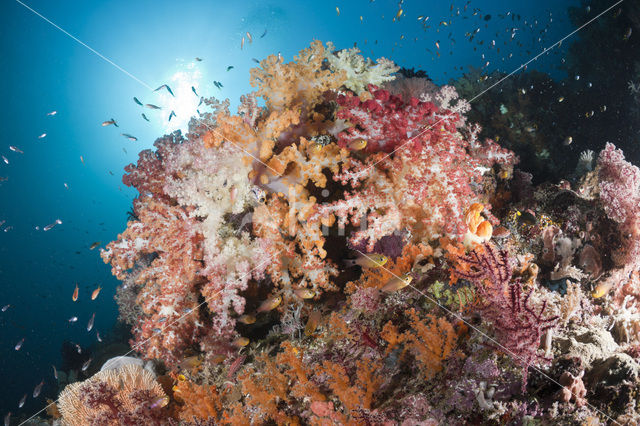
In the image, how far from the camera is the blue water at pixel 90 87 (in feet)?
137

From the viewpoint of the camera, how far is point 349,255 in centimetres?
494

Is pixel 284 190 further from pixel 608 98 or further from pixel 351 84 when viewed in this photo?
pixel 608 98

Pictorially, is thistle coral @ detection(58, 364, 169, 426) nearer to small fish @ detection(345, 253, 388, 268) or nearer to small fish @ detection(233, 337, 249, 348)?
small fish @ detection(233, 337, 249, 348)

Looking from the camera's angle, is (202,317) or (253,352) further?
(202,317)

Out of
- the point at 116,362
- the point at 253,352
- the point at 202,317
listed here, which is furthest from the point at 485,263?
the point at 116,362

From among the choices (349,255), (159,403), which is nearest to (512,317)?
(349,255)

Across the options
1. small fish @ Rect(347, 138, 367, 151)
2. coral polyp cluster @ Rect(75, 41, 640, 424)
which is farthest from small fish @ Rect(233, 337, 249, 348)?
small fish @ Rect(347, 138, 367, 151)

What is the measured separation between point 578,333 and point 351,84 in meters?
4.60

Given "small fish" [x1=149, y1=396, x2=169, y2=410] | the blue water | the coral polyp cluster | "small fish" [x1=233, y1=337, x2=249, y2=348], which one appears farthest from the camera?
the blue water

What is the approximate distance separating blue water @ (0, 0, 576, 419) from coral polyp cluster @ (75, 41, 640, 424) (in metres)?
24.9

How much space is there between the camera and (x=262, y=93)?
464cm

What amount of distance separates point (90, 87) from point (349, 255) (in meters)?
64.7

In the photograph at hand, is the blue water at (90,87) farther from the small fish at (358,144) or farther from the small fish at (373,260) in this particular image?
the small fish at (373,260)

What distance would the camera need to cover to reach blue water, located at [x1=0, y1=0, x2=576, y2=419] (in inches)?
1644
